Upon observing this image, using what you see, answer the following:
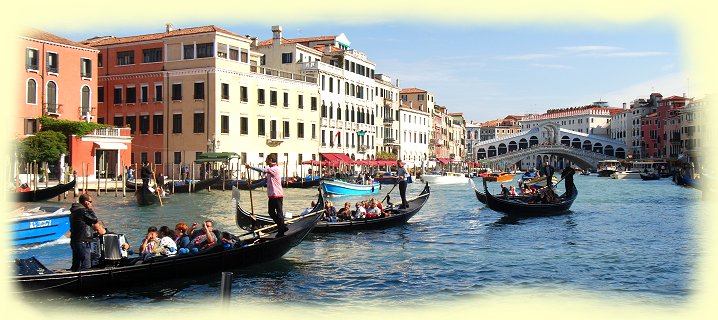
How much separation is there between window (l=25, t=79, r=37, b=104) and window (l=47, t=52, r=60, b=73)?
78cm

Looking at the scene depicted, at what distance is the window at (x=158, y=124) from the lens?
2636 centimetres

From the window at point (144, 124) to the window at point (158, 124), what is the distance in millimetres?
232

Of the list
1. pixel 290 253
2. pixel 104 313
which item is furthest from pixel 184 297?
pixel 290 253

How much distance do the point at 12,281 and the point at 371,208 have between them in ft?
23.7

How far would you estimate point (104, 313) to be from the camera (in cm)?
630

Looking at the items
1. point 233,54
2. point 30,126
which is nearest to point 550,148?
point 233,54

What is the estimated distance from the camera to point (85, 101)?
2348 centimetres

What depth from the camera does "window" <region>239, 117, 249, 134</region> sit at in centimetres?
2683

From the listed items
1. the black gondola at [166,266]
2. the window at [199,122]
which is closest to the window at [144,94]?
the window at [199,122]

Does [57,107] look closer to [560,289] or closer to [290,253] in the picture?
[290,253]

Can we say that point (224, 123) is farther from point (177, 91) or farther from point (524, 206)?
point (524, 206)

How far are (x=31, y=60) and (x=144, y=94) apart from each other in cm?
556

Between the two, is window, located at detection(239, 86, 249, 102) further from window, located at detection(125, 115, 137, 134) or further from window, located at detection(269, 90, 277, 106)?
window, located at detection(125, 115, 137, 134)

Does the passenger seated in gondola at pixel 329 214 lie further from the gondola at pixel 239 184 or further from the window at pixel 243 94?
the window at pixel 243 94
